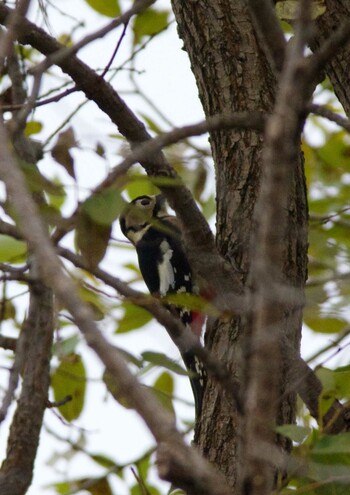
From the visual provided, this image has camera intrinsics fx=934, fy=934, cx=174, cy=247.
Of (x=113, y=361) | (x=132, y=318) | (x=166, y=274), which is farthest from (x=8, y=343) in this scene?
(x=166, y=274)

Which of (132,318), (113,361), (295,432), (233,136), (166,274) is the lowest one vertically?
(113,361)

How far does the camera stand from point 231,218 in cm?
270

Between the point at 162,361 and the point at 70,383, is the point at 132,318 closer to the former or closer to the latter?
the point at 162,361

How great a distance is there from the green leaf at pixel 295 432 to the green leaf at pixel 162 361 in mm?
203

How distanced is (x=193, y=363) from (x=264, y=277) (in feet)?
9.04

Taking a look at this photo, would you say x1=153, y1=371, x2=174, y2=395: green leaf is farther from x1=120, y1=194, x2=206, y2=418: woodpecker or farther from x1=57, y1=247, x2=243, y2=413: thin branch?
x1=120, y1=194, x2=206, y2=418: woodpecker

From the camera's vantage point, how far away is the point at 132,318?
7.16 feet

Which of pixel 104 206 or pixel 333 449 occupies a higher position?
pixel 104 206

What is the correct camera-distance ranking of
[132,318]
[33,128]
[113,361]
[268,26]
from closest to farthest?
[113,361]
[268,26]
[132,318]
[33,128]

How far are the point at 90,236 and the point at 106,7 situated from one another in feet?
5.04

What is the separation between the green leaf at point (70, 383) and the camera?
288cm

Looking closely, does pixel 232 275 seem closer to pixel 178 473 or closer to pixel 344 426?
pixel 344 426

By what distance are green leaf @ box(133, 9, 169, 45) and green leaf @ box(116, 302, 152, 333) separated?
1.26 metres

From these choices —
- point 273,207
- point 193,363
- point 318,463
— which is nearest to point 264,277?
point 273,207
